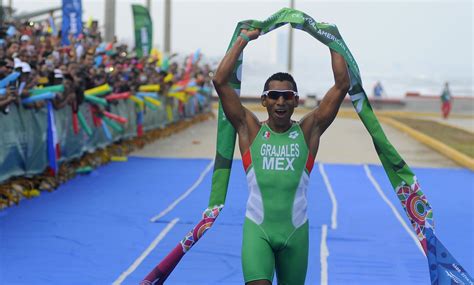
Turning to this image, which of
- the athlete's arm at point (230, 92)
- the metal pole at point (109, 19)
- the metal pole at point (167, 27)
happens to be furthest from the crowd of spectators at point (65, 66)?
the metal pole at point (167, 27)

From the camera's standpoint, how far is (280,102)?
5.78 m

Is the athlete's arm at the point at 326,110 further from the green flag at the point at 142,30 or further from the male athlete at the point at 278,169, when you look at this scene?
the green flag at the point at 142,30

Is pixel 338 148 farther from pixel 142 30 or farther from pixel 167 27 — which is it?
pixel 167 27

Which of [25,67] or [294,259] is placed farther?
[25,67]

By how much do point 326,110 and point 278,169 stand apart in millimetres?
602

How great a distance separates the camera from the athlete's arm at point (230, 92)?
19.7 ft

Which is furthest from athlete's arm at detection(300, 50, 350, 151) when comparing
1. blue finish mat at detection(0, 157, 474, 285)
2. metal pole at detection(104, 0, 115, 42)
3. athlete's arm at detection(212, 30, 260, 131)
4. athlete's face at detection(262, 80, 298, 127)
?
metal pole at detection(104, 0, 115, 42)

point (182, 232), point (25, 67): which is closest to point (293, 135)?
point (182, 232)

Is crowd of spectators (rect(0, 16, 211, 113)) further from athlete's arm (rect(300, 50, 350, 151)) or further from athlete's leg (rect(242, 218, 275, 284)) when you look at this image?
athlete's leg (rect(242, 218, 275, 284))

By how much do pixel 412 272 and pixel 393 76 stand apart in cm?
16676

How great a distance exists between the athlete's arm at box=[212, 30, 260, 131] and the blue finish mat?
10.6 feet

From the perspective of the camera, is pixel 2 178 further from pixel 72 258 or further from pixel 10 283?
pixel 10 283

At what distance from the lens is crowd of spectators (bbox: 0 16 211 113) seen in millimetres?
13664

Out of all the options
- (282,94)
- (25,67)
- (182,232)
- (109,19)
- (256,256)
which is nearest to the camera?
(256,256)
